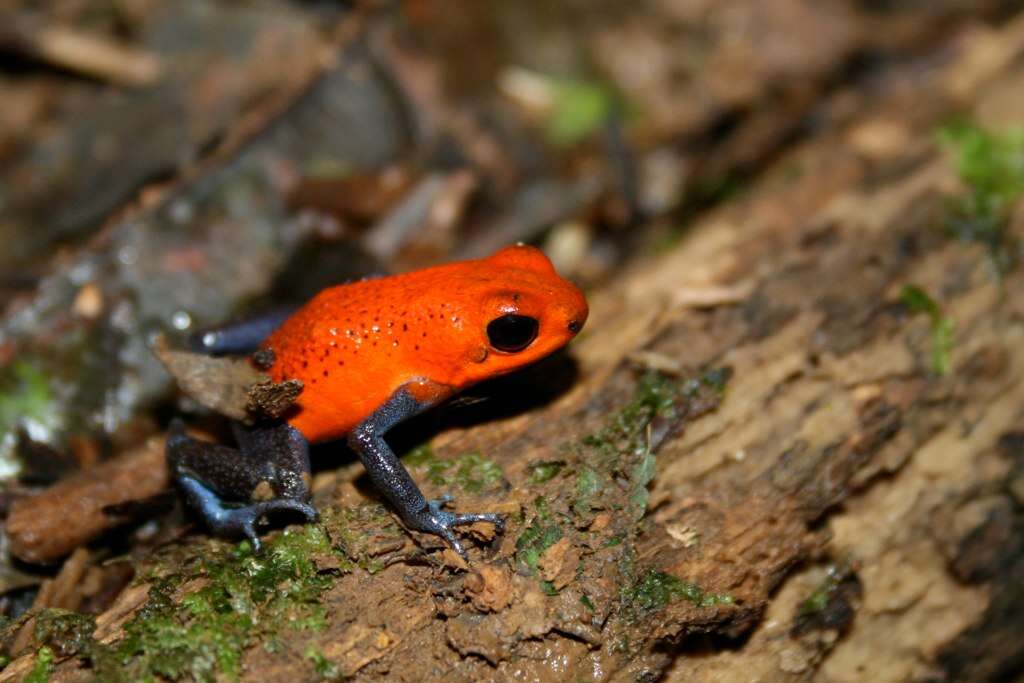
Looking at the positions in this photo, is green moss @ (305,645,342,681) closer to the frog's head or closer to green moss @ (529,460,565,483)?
green moss @ (529,460,565,483)

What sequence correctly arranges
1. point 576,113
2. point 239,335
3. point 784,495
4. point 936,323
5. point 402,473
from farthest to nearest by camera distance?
point 576,113
point 239,335
point 936,323
point 784,495
point 402,473

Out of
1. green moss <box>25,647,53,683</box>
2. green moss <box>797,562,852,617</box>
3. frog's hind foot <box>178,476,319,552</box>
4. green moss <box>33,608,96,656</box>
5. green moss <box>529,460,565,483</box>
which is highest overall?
frog's hind foot <box>178,476,319,552</box>

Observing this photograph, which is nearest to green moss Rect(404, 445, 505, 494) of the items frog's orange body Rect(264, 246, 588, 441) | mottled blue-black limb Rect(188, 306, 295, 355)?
frog's orange body Rect(264, 246, 588, 441)

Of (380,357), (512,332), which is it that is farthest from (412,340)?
(512,332)

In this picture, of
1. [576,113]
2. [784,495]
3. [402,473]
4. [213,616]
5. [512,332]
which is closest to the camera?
[213,616]

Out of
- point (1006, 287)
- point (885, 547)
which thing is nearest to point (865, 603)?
point (885, 547)

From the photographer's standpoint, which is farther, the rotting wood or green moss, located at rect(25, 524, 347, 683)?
the rotting wood

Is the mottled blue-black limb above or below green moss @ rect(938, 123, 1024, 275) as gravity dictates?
above

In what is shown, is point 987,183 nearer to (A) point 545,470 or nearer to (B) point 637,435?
(B) point 637,435

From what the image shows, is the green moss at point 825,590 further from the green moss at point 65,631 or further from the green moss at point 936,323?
the green moss at point 65,631
